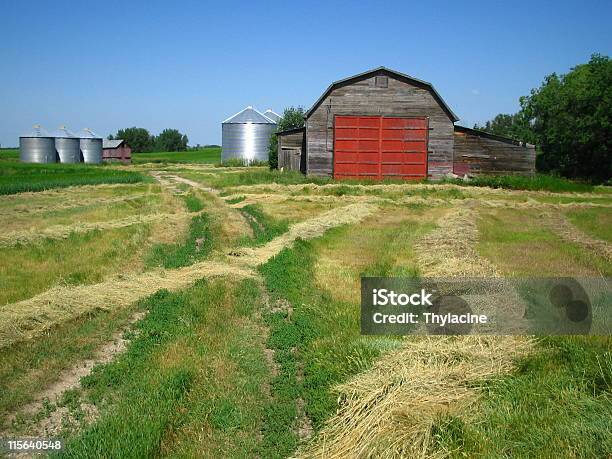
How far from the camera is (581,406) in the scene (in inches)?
190

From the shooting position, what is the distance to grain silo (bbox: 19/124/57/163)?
256 ft

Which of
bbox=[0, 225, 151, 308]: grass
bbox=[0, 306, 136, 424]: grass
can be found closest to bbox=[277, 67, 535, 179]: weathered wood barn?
bbox=[0, 225, 151, 308]: grass

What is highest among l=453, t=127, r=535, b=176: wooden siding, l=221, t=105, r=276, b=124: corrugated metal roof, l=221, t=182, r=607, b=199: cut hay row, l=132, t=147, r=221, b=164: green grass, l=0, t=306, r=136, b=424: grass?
l=221, t=105, r=276, b=124: corrugated metal roof

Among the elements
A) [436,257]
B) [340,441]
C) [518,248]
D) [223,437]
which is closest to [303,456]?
[340,441]

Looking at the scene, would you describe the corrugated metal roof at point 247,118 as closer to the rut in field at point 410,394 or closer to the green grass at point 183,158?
the green grass at point 183,158

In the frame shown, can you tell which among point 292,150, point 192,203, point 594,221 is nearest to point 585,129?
point 292,150

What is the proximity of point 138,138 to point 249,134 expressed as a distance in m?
93.9

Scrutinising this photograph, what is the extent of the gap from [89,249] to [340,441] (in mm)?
10829

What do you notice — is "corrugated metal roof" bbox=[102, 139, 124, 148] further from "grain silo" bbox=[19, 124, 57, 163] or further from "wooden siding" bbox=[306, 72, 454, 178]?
"wooden siding" bbox=[306, 72, 454, 178]

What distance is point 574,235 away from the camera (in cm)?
1605

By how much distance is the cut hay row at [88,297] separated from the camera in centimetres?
768

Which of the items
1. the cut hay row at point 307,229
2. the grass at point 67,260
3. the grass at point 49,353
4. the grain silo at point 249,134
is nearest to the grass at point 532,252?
the cut hay row at point 307,229

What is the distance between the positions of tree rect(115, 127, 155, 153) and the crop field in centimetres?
14159

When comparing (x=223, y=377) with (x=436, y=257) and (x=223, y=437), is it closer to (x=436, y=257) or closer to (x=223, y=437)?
(x=223, y=437)
